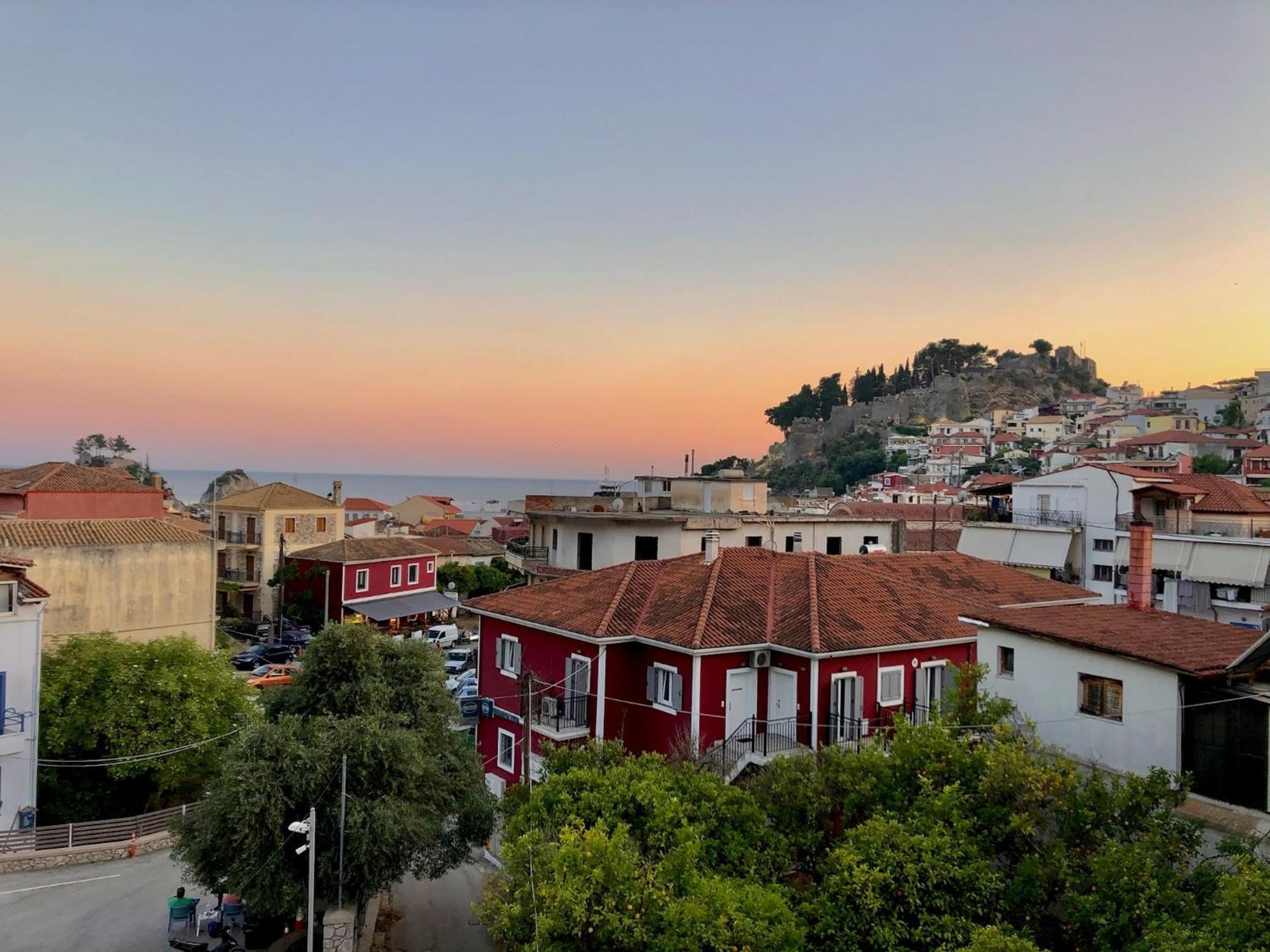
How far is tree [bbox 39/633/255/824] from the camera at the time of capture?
2088cm

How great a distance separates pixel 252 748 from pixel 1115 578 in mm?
40260

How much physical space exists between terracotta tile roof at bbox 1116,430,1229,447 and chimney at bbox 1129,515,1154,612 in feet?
305

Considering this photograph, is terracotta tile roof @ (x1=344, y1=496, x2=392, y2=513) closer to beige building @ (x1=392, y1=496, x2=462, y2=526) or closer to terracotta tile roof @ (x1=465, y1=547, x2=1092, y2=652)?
beige building @ (x1=392, y1=496, x2=462, y2=526)

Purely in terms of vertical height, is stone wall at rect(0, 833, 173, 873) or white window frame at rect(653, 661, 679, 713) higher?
white window frame at rect(653, 661, 679, 713)

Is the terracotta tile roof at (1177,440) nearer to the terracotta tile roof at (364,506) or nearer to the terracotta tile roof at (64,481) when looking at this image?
the terracotta tile roof at (364,506)

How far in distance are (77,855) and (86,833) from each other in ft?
2.47

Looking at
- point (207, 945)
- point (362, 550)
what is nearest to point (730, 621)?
point (207, 945)

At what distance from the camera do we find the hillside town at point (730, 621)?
1348cm

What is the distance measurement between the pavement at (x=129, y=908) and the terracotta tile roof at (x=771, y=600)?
21.9 ft

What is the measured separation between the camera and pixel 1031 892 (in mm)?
9961

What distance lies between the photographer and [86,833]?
20.3 meters

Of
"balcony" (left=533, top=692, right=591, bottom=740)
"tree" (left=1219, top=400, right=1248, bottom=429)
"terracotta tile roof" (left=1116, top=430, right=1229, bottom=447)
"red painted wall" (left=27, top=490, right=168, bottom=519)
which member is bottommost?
"balcony" (left=533, top=692, right=591, bottom=740)

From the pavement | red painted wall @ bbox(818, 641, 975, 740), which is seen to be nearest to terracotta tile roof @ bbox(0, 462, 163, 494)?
the pavement

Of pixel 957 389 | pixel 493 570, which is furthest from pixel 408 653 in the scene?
pixel 957 389
